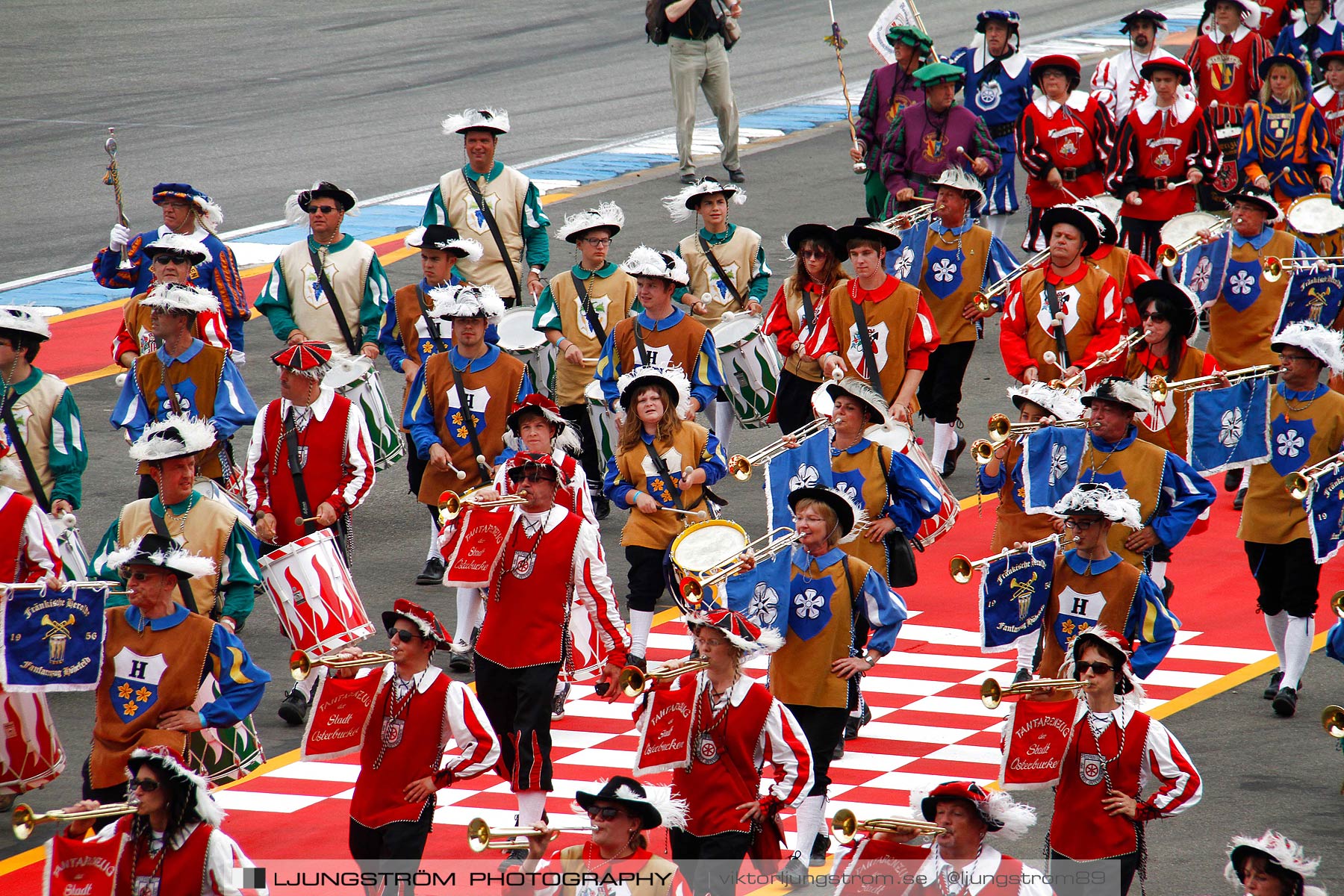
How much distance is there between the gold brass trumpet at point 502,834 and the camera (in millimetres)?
7293

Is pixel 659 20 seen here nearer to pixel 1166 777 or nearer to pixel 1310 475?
pixel 1310 475

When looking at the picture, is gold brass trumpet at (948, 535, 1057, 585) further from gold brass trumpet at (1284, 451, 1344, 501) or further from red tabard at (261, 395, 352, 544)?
red tabard at (261, 395, 352, 544)

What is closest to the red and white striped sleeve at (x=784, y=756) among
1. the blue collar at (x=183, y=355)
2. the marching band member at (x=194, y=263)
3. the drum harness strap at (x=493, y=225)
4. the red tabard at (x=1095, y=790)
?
the red tabard at (x=1095, y=790)

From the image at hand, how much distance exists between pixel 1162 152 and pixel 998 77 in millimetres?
3080

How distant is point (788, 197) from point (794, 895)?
617 inches

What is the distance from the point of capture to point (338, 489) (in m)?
12.3

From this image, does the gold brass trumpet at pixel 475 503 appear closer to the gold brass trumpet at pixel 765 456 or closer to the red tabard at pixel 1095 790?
the gold brass trumpet at pixel 765 456

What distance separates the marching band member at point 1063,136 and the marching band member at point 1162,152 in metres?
0.48

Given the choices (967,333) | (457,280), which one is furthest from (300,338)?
(967,333)

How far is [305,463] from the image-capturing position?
1232 cm

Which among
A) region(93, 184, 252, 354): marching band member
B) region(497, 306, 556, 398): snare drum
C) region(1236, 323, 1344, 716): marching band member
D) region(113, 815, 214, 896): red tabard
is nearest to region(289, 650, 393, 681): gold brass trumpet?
region(113, 815, 214, 896): red tabard

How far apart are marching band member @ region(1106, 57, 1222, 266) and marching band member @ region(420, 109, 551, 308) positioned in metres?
5.88

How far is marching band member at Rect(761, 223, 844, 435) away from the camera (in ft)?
48.1

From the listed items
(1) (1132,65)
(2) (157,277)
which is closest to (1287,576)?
(2) (157,277)
